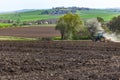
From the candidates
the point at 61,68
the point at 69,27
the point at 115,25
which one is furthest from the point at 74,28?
the point at 61,68

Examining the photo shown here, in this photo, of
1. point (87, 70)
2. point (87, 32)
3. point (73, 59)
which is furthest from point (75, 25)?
point (87, 70)

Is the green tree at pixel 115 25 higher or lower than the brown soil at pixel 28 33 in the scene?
higher

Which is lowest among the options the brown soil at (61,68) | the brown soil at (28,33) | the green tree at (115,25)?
the brown soil at (28,33)

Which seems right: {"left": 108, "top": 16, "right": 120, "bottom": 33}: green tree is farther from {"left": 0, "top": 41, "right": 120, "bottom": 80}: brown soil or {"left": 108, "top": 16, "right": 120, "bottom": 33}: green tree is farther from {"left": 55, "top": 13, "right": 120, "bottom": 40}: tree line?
{"left": 0, "top": 41, "right": 120, "bottom": 80}: brown soil

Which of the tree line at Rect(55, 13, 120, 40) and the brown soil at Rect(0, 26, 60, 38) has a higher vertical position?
the tree line at Rect(55, 13, 120, 40)

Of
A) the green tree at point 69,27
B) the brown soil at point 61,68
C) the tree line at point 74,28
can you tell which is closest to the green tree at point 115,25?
the tree line at point 74,28

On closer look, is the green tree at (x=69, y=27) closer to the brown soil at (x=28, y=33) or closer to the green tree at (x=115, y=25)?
the brown soil at (x=28, y=33)

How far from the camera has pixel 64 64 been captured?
22547mm

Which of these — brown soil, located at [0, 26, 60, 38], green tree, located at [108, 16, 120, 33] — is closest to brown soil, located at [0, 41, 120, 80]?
green tree, located at [108, 16, 120, 33]

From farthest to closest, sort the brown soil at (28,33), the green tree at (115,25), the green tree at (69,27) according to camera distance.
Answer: the brown soil at (28,33), the green tree at (115,25), the green tree at (69,27)

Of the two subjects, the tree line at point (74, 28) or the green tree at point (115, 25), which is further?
the green tree at point (115, 25)

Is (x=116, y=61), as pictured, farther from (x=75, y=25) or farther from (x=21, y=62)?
(x=75, y=25)

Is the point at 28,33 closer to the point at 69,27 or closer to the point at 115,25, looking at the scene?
the point at 69,27

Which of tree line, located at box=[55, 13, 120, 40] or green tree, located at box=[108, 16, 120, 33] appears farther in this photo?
green tree, located at box=[108, 16, 120, 33]
